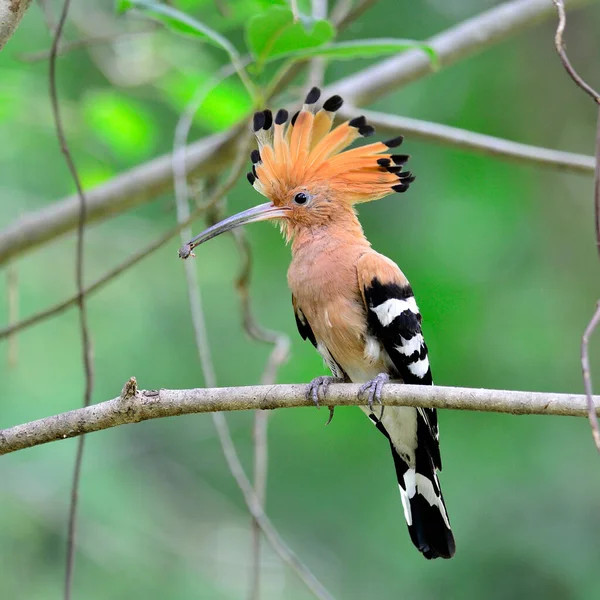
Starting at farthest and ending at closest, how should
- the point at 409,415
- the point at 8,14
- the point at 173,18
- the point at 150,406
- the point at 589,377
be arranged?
the point at 409,415
the point at 173,18
the point at 150,406
the point at 8,14
the point at 589,377

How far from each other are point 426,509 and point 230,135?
1.35 m

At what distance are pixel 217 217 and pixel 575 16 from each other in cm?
356

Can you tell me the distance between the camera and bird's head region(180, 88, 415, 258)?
8.52ft

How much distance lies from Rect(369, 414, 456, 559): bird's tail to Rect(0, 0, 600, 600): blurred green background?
1.45 m

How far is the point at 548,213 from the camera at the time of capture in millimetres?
5473

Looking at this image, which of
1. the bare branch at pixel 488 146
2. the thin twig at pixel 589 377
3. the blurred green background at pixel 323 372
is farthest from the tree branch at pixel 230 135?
the thin twig at pixel 589 377

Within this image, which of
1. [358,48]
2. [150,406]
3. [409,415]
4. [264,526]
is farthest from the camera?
[409,415]

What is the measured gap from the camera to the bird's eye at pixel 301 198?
2.72 meters

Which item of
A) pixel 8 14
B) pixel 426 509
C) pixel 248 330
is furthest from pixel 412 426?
pixel 8 14

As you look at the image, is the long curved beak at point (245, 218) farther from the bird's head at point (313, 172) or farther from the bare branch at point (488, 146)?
the bare branch at point (488, 146)

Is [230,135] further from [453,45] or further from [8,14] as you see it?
[8,14]

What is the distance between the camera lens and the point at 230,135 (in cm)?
292

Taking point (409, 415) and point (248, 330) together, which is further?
point (248, 330)

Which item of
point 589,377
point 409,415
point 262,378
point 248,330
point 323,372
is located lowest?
point 589,377
